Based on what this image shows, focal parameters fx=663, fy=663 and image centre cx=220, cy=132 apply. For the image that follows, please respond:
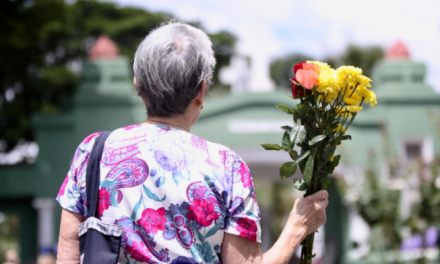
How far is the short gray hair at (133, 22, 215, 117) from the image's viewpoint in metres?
2.06

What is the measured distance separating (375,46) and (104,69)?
24599mm

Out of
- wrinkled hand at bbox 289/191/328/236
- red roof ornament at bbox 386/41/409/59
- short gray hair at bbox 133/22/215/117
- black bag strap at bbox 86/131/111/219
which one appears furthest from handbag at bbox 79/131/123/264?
red roof ornament at bbox 386/41/409/59

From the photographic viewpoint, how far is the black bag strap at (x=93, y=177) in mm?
2012

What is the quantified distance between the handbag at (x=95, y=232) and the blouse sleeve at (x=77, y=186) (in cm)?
3

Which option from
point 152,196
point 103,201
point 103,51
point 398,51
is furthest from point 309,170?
point 398,51

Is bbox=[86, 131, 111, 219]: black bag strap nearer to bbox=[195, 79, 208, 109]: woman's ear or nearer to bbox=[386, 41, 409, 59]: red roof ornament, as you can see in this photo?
bbox=[195, 79, 208, 109]: woman's ear

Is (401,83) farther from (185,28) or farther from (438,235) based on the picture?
(185,28)

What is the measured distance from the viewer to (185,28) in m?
2.15

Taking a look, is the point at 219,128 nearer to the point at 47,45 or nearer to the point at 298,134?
the point at 298,134

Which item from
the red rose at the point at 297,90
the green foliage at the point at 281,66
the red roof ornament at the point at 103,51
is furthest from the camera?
the green foliage at the point at 281,66

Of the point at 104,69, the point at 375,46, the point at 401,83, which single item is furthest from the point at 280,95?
the point at 375,46

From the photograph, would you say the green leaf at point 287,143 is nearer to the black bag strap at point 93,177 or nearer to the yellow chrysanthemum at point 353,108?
the yellow chrysanthemum at point 353,108

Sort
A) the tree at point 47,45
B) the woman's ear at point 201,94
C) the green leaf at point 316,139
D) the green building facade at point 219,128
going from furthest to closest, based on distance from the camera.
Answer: the green building facade at point 219,128, the tree at point 47,45, the green leaf at point 316,139, the woman's ear at point 201,94

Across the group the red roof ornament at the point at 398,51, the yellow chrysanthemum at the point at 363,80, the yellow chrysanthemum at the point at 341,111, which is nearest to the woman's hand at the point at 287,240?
the yellow chrysanthemum at the point at 341,111
